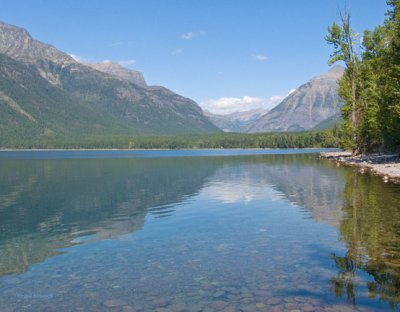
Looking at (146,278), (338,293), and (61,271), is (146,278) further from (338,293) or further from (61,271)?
(338,293)

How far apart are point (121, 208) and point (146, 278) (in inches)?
833

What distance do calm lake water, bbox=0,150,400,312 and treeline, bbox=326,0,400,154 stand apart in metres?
29.6

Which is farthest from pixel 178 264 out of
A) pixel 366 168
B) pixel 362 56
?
pixel 362 56

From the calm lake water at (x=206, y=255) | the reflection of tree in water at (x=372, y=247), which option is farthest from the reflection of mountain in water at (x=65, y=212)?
the reflection of tree in water at (x=372, y=247)

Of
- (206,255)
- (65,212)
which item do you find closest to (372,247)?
(206,255)

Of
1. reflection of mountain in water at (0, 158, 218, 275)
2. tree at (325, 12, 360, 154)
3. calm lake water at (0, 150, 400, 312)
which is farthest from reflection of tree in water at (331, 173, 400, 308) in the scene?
tree at (325, 12, 360, 154)

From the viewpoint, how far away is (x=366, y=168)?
67.8 metres

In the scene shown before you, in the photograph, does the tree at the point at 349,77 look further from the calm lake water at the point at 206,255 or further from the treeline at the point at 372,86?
the calm lake water at the point at 206,255

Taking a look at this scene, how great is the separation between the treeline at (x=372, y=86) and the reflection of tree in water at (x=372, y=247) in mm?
31075

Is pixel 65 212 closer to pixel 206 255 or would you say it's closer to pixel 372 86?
pixel 206 255

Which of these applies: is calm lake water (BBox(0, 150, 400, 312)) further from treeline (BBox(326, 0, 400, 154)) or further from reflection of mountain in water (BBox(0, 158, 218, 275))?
treeline (BBox(326, 0, 400, 154))

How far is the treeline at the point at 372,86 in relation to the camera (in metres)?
63.2

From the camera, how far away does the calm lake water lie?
46.9 ft

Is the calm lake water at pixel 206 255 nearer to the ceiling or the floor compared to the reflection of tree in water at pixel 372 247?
nearer to the floor
